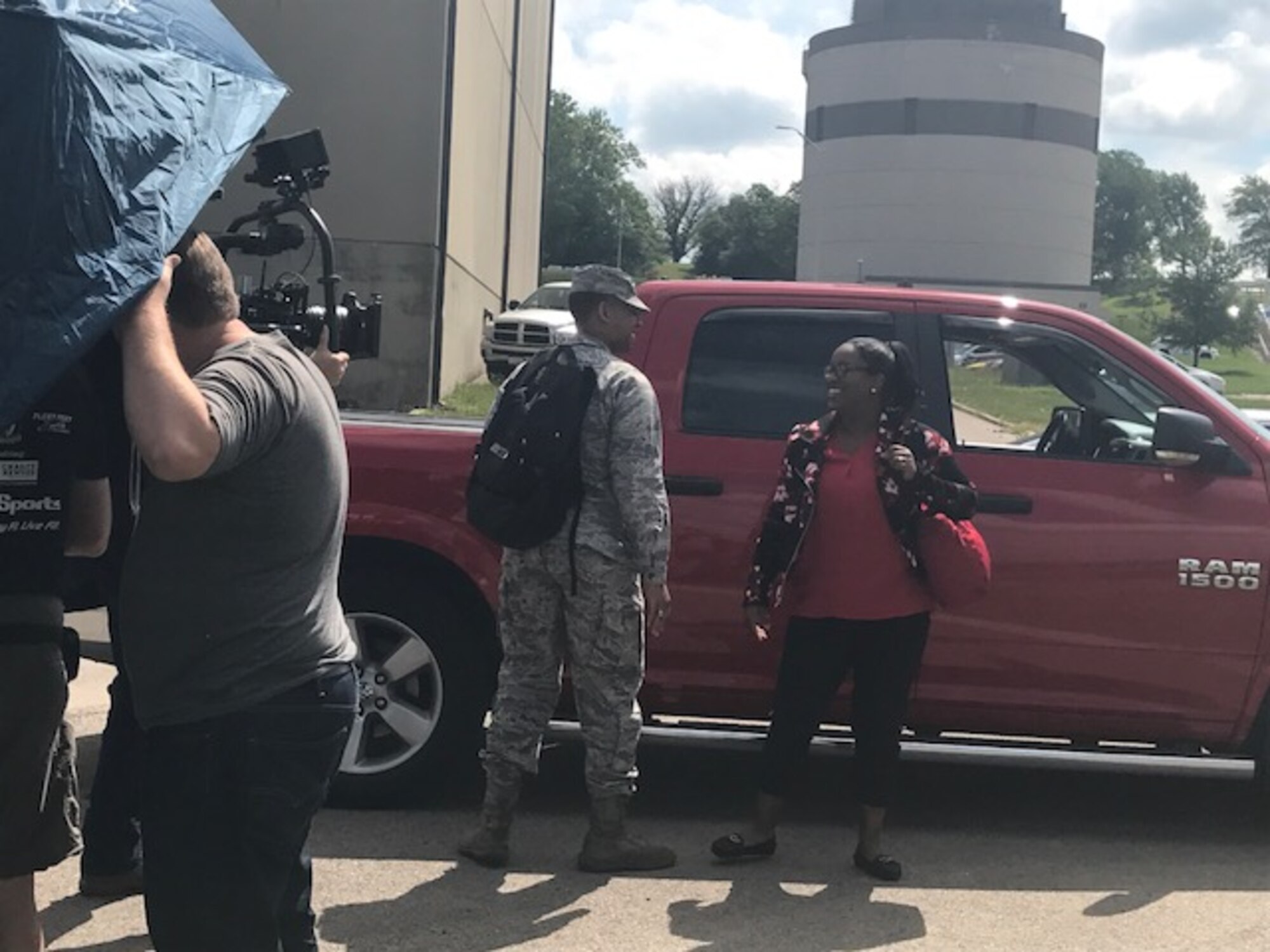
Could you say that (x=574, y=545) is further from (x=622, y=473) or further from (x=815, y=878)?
(x=815, y=878)

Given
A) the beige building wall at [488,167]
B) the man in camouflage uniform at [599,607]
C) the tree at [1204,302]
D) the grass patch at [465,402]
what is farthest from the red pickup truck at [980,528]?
the tree at [1204,302]

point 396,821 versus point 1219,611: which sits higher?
point 1219,611

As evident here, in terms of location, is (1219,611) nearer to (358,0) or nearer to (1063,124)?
(358,0)

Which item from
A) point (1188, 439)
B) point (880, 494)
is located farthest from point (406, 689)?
point (1188, 439)

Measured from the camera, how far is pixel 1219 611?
5.12 meters

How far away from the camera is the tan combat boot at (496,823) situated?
4.85 meters

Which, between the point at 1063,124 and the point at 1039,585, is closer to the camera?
the point at 1039,585

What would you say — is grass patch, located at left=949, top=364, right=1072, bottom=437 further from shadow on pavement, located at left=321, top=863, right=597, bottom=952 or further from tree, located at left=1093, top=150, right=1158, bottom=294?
tree, located at left=1093, top=150, right=1158, bottom=294

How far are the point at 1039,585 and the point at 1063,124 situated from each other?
73362 mm

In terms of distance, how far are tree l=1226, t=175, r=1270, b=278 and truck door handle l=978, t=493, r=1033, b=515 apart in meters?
142

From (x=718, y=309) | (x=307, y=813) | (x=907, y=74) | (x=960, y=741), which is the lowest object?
(x=960, y=741)

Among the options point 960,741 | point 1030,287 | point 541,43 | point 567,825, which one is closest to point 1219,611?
point 960,741

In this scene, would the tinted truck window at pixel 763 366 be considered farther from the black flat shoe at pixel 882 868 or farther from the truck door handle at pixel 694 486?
the black flat shoe at pixel 882 868

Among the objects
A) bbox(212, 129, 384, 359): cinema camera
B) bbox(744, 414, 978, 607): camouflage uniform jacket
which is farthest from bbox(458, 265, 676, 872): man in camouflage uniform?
bbox(212, 129, 384, 359): cinema camera
